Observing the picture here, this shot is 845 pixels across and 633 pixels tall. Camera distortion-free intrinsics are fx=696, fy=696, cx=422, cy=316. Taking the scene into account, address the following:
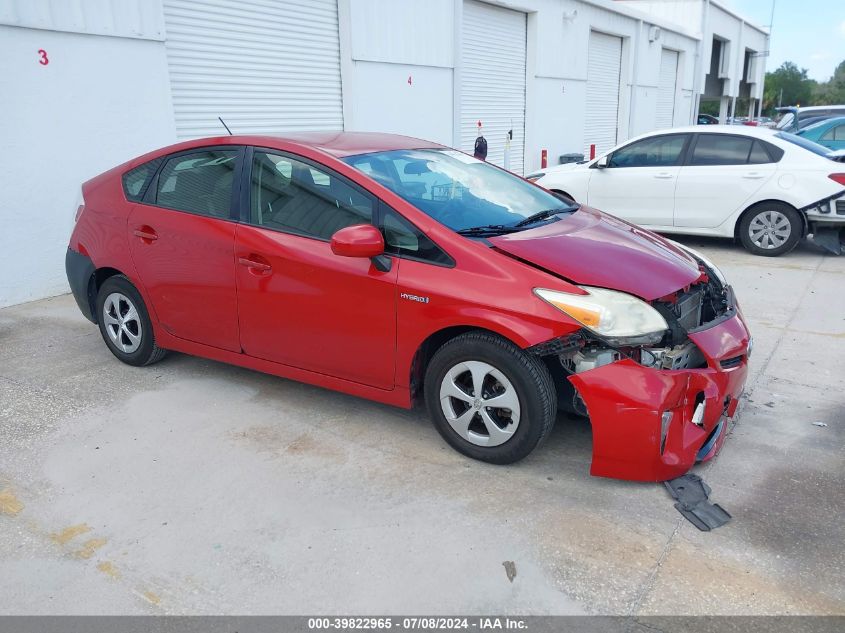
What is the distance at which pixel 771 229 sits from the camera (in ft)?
27.8

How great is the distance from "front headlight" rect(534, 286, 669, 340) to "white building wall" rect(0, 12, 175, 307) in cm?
559

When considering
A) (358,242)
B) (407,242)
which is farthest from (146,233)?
(407,242)

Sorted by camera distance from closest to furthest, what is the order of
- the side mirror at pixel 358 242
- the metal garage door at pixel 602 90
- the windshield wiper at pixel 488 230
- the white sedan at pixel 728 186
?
the side mirror at pixel 358 242
the windshield wiper at pixel 488 230
the white sedan at pixel 728 186
the metal garage door at pixel 602 90

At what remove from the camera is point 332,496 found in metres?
3.33

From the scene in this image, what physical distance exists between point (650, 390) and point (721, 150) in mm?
6625

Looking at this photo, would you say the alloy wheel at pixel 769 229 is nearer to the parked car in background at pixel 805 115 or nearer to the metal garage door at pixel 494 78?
the metal garage door at pixel 494 78

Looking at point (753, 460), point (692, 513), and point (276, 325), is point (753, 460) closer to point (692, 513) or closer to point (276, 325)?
point (692, 513)

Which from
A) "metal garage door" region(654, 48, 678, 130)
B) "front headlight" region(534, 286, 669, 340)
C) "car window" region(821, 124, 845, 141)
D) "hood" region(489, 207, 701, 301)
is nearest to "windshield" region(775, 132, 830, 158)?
"car window" region(821, 124, 845, 141)

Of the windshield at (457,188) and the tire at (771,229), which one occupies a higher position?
the windshield at (457,188)

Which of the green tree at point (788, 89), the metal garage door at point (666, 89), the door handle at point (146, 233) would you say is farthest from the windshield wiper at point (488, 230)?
the green tree at point (788, 89)

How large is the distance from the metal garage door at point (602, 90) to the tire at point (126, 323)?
16600mm

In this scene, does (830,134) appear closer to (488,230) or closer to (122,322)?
(488,230)

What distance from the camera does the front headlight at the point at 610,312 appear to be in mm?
3170

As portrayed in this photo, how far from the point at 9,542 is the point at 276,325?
1659mm
